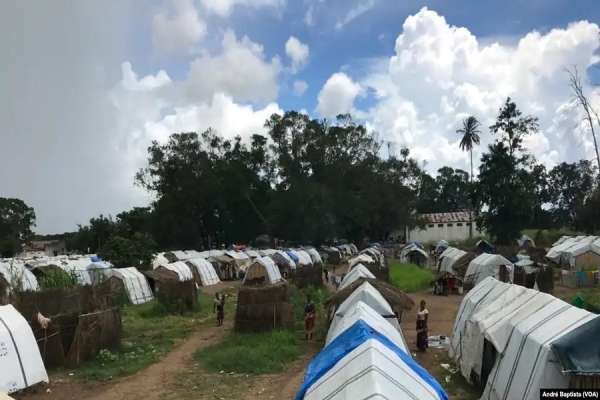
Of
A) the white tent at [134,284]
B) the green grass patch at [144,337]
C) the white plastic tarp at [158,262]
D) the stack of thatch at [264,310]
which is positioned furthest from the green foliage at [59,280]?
the white plastic tarp at [158,262]

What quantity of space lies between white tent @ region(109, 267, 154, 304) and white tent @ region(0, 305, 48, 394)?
1459 centimetres

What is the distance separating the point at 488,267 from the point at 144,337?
1808 cm

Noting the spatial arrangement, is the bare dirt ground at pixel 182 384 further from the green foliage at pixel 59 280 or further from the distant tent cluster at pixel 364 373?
the green foliage at pixel 59 280

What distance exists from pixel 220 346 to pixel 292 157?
46.7 metres

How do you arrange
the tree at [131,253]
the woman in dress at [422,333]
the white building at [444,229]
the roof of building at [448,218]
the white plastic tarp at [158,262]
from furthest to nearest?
the roof of building at [448,218]
the white building at [444,229]
the white plastic tarp at [158,262]
the tree at [131,253]
the woman in dress at [422,333]

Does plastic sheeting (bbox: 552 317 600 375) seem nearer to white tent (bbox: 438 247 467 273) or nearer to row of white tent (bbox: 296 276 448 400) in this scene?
row of white tent (bbox: 296 276 448 400)

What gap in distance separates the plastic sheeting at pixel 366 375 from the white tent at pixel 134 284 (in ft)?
69.1

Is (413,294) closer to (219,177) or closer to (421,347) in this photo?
(421,347)

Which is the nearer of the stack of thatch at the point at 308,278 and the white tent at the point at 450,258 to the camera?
the stack of thatch at the point at 308,278

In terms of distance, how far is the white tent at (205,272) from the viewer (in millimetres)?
37188

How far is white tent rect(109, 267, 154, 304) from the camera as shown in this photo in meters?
27.4

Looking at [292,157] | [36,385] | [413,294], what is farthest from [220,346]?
[292,157]

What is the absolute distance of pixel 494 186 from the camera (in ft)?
163

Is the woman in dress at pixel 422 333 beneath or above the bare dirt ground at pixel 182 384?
above
